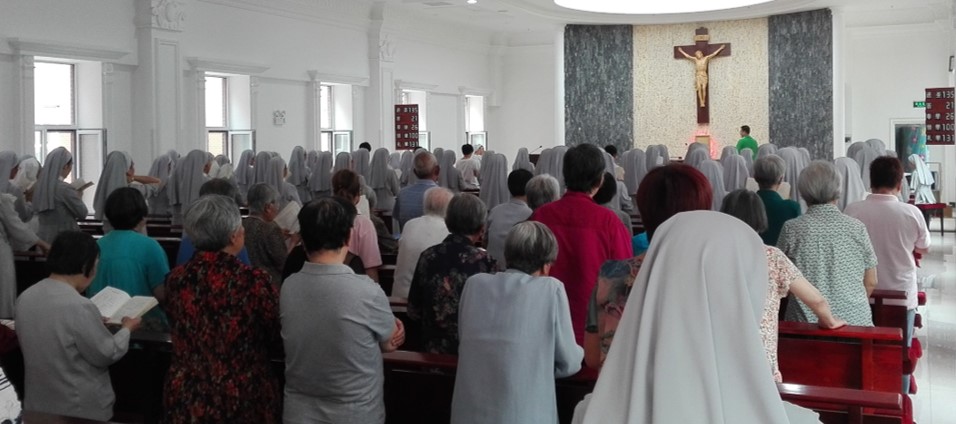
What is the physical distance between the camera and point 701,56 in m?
22.2

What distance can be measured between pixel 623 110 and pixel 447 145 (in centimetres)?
436

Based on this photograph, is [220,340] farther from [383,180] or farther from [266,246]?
[383,180]

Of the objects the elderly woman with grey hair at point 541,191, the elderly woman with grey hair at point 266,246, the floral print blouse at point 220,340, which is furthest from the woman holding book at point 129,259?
the elderly woman with grey hair at point 541,191

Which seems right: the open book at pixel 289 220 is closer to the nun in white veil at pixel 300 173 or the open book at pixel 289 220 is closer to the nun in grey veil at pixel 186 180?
the nun in grey veil at pixel 186 180

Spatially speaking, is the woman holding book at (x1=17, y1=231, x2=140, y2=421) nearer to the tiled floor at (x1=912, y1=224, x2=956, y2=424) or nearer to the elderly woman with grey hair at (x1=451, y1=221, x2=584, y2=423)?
the elderly woman with grey hair at (x1=451, y1=221, x2=584, y2=423)

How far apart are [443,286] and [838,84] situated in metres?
18.1

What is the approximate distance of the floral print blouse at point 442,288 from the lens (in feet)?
13.9

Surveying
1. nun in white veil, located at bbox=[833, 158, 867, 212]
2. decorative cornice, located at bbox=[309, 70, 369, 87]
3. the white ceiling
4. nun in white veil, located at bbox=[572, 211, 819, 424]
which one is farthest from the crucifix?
nun in white veil, located at bbox=[572, 211, 819, 424]

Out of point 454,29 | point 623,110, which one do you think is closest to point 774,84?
point 623,110

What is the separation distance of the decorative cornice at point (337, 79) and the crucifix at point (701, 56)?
7.28 m

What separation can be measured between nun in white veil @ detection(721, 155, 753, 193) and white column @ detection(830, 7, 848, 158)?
329 inches

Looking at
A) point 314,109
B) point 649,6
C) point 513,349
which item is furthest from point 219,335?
point 649,6

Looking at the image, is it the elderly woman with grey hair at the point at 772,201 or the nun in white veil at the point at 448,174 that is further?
the nun in white veil at the point at 448,174

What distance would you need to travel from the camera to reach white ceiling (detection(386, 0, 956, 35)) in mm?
19781
